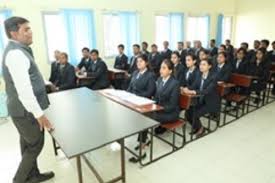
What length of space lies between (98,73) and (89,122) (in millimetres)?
2848

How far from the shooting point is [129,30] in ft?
20.7

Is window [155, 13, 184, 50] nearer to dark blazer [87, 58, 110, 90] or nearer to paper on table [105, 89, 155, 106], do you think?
dark blazer [87, 58, 110, 90]

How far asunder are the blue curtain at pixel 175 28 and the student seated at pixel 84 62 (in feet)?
10.1

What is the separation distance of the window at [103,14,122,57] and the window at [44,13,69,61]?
1.12 m

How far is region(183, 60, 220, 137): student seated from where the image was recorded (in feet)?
11.1

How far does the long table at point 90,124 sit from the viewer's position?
70.2 inches

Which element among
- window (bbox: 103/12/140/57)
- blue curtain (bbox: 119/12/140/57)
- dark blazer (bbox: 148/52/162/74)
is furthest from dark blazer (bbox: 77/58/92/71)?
dark blazer (bbox: 148/52/162/74)

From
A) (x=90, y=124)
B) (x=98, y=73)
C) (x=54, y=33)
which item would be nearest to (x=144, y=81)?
(x=90, y=124)

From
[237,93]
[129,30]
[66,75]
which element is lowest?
[237,93]

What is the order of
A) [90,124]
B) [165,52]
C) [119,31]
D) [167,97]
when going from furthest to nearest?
1. [165,52]
2. [119,31]
3. [167,97]
4. [90,124]

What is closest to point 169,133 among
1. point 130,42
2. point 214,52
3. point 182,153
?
point 182,153

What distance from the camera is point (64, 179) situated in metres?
2.51

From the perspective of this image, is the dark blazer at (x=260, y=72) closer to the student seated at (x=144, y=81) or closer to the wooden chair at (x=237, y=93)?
the wooden chair at (x=237, y=93)

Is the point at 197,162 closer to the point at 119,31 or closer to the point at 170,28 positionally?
the point at 119,31
